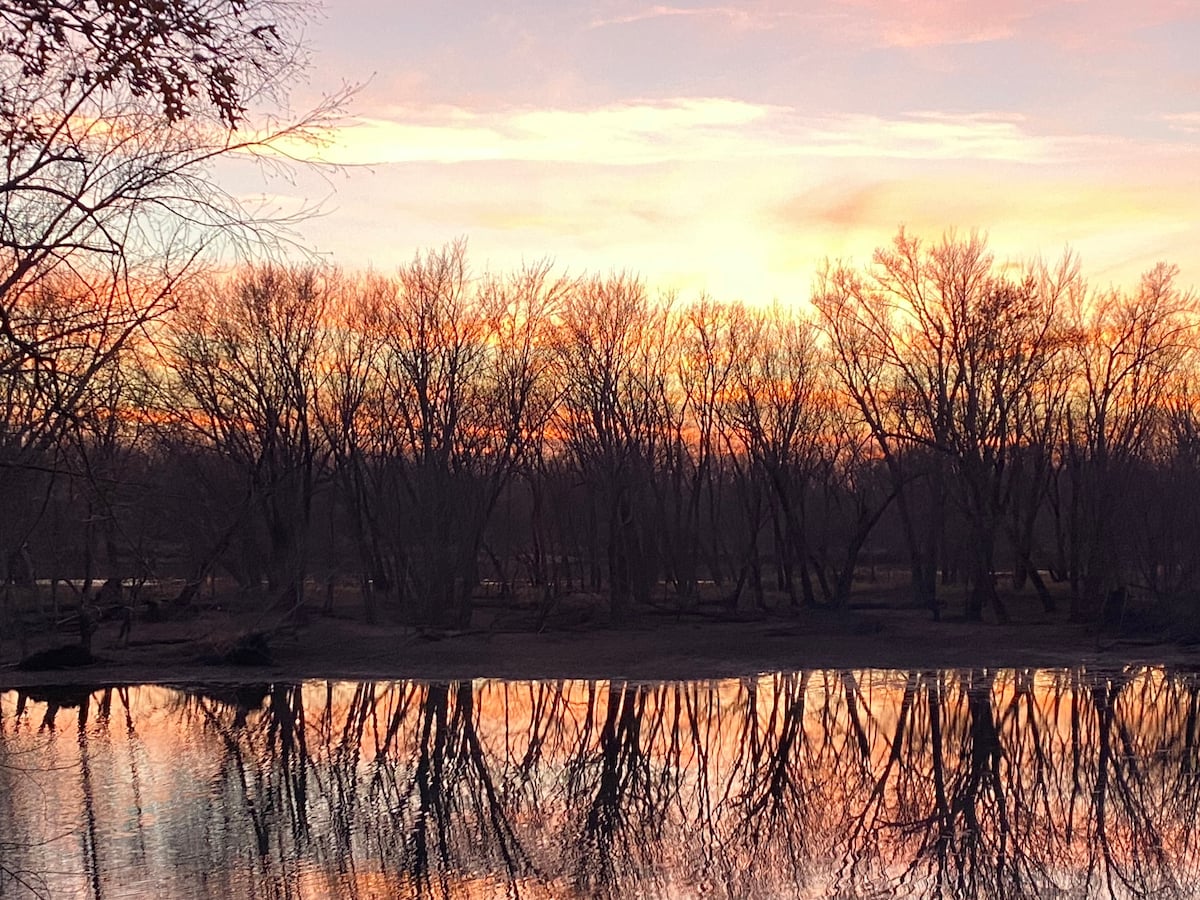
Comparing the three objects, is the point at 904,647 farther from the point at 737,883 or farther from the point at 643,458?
the point at 737,883

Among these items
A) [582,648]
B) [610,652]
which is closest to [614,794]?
[610,652]

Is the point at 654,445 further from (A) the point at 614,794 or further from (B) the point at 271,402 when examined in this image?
(A) the point at 614,794

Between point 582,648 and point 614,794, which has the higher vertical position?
point 614,794

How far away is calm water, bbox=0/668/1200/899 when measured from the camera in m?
10.5

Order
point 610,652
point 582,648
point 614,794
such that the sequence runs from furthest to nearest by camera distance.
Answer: point 582,648 < point 610,652 < point 614,794

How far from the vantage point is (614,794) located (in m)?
14.1

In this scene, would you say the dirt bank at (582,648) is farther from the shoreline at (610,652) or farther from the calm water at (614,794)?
the calm water at (614,794)

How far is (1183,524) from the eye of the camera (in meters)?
35.9

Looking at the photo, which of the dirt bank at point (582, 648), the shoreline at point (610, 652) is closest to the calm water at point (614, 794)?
the shoreline at point (610, 652)

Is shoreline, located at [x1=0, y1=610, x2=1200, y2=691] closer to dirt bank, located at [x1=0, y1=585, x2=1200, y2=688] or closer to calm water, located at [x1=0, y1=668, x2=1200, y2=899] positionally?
dirt bank, located at [x1=0, y1=585, x2=1200, y2=688]

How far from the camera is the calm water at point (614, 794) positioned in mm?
10477

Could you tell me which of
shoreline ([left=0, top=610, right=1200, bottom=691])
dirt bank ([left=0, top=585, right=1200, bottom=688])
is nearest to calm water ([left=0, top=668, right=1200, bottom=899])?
shoreline ([left=0, top=610, right=1200, bottom=691])

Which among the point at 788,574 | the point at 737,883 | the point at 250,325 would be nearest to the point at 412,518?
the point at 250,325

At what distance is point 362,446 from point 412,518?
6430 mm
